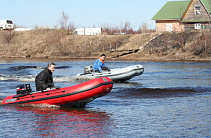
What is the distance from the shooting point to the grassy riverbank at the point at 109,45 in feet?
124

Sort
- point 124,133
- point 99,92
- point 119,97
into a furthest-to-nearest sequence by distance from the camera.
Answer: point 119,97
point 99,92
point 124,133

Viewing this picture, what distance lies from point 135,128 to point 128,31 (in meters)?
55.5

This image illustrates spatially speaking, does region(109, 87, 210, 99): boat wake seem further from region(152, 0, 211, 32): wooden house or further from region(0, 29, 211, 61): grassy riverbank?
region(152, 0, 211, 32): wooden house

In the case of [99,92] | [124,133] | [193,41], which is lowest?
[124,133]

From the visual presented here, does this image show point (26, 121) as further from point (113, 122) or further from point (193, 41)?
point (193, 41)

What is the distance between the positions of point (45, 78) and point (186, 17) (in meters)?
42.1

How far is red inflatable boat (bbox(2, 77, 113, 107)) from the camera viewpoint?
980cm

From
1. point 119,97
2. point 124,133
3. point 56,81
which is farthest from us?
point 56,81

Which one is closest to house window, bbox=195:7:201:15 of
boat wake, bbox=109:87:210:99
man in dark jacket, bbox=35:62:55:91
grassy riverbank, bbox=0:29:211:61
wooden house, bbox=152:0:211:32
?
wooden house, bbox=152:0:211:32

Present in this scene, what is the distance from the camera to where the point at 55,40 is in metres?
53.2

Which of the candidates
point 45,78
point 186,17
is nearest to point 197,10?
point 186,17

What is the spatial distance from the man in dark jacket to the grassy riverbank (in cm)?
2839

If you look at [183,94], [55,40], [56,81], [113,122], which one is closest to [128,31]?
[55,40]

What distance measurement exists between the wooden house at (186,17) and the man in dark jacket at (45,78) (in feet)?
124
